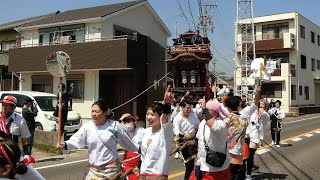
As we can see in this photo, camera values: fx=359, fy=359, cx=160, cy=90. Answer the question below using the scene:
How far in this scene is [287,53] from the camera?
38500 millimetres

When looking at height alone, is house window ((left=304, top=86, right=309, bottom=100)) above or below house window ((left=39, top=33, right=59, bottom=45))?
below

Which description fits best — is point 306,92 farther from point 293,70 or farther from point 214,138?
point 214,138

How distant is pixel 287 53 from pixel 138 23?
66.2 feet

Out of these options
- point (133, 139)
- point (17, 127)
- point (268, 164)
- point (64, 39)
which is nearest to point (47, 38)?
point (64, 39)

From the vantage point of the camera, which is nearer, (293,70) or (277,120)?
(277,120)

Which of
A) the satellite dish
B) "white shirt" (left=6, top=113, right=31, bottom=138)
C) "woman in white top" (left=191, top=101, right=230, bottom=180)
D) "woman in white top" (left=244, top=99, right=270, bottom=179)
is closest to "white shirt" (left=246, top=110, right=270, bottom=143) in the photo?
"woman in white top" (left=244, top=99, right=270, bottom=179)

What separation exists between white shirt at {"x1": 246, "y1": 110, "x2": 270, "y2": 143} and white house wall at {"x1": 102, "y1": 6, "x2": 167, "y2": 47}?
48.9ft

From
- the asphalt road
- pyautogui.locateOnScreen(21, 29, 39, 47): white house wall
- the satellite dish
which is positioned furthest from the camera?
pyautogui.locateOnScreen(21, 29, 39, 47): white house wall

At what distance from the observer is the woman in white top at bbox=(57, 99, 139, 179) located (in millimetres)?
4547

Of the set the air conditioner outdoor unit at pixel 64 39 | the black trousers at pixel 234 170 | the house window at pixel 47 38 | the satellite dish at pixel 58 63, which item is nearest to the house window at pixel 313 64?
the air conditioner outdoor unit at pixel 64 39

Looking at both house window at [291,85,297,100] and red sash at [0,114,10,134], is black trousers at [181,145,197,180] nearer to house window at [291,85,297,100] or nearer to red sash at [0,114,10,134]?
red sash at [0,114,10,134]

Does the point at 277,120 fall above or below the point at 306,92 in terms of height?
below

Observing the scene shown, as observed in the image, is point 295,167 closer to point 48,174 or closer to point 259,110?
point 259,110

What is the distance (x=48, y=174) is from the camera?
8.87 meters
